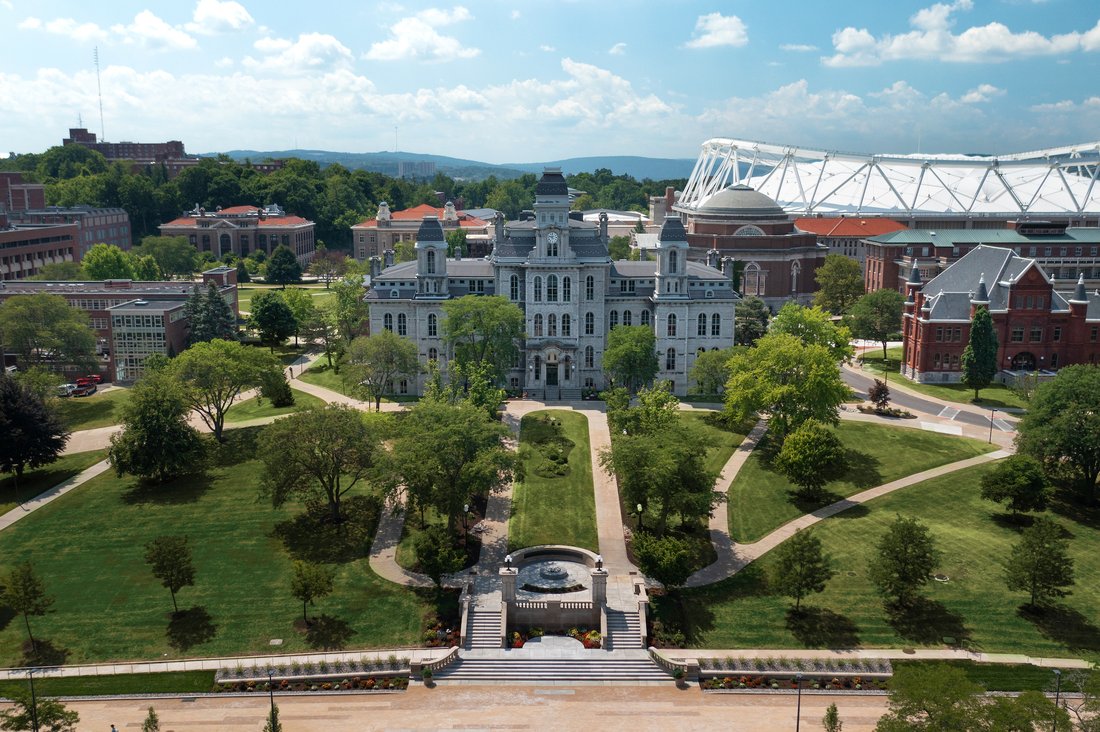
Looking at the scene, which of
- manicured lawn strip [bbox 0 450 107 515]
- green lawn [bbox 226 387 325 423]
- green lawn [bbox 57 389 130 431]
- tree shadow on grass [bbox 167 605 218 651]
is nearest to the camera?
tree shadow on grass [bbox 167 605 218 651]

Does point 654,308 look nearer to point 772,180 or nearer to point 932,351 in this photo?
point 932,351

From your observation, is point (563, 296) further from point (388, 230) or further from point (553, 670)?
point (388, 230)

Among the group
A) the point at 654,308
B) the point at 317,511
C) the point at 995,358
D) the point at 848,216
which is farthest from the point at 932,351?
the point at 848,216

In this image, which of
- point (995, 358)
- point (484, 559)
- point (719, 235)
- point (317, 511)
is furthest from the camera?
point (719, 235)

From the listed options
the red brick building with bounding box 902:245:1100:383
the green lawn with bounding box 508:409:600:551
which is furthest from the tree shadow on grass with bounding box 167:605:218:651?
the red brick building with bounding box 902:245:1100:383

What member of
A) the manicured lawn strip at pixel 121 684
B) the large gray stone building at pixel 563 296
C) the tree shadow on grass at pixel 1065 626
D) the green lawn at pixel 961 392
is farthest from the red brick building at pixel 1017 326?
the manicured lawn strip at pixel 121 684

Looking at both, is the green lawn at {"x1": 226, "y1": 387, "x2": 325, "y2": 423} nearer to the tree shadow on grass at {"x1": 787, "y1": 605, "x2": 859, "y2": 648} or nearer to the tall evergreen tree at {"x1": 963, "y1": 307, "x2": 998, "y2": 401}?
the tree shadow on grass at {"x1": 787, "y1": 605, "x2": 859, "y2": 648}

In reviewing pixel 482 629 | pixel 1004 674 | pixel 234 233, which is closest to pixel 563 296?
pixel 482 629
